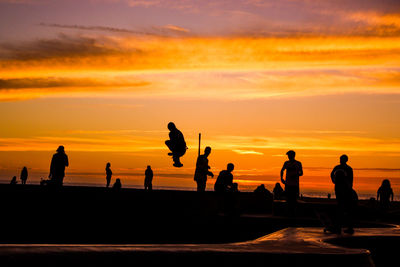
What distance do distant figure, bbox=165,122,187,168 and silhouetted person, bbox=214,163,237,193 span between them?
213 cm

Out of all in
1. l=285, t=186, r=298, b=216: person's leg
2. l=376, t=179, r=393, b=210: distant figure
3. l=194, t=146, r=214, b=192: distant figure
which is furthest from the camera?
Answer: l=376, t=179, r=393, b=210: distant figure

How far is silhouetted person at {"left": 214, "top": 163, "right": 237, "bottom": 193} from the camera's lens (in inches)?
711

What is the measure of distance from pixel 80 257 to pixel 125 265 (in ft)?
1.21

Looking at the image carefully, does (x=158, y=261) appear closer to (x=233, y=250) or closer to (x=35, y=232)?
(x=233, y=250)

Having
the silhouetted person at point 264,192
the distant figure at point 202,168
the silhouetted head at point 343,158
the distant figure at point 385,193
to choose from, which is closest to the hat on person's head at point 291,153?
the distant figure at point 202,168

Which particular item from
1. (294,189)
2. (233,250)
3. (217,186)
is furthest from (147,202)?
(233,250)

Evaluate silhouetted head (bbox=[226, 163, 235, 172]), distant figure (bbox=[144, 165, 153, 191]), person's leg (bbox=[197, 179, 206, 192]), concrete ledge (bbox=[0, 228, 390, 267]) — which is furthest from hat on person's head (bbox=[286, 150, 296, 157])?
distant figure (bbox=[144, 165, 153, 191])

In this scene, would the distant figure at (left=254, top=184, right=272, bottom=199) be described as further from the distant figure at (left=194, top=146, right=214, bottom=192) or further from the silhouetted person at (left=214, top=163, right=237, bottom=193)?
the silhouetted person at (left=214, top=163, right=237, bottom=193)

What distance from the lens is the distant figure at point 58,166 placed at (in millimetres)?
22125

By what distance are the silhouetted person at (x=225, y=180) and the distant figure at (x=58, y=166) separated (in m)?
6.37

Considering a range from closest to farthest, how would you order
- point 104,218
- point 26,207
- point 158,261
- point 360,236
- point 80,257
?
point 80,257 → point 158,261 → point 360,236 → point 104,218 → point 26,207

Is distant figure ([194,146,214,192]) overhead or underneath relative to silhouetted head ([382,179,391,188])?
underneath

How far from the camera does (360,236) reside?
33.4ft

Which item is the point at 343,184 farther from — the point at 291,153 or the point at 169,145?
the point at 169,145
